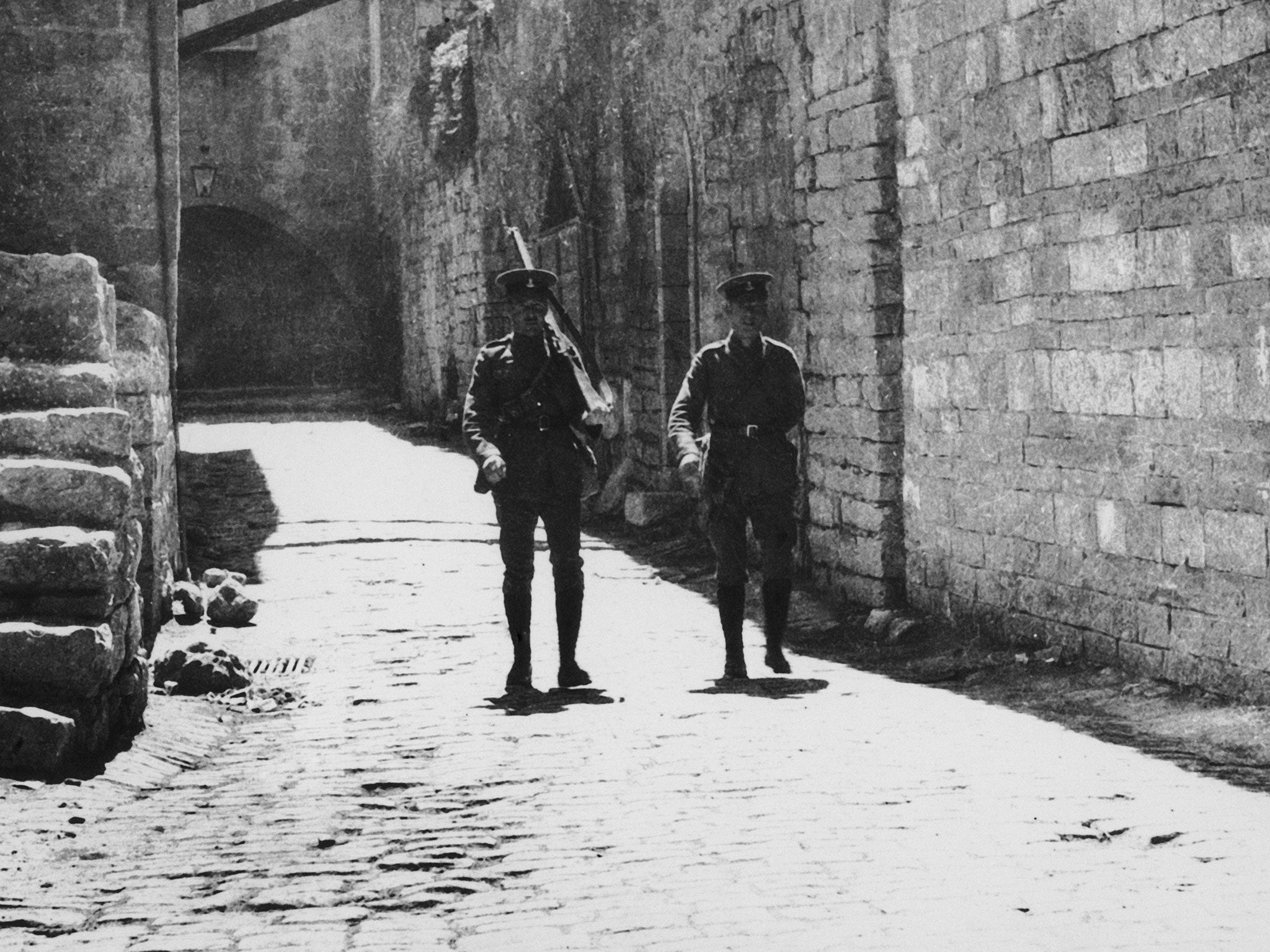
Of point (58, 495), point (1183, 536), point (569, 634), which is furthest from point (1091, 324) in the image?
point (58, 495)

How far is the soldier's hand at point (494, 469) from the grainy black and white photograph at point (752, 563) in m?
0.02

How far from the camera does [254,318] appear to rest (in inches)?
1085

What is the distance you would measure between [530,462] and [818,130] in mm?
3423

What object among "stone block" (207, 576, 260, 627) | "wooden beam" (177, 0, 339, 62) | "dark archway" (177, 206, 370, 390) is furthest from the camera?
"dark archway" (177, 206, 370, 390)

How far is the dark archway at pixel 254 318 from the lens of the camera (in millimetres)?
27281

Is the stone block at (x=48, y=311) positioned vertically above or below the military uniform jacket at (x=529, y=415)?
above

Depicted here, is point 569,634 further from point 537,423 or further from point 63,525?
point 63,525

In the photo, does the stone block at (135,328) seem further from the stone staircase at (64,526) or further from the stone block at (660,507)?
the stone block at (660,507)

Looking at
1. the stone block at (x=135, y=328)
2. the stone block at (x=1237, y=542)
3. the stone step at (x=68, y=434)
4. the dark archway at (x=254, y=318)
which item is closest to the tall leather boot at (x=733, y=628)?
the stone block at (x=1237, y=542)

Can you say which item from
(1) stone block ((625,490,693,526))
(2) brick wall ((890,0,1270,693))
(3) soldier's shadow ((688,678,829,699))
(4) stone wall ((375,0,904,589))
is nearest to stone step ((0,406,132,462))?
(3) soldier's shadow ((688,678,829,699))

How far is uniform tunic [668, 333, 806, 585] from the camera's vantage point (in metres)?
7.06

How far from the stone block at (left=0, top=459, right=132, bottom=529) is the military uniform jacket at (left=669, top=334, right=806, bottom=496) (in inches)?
90.5

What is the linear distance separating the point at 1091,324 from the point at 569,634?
7.99ft

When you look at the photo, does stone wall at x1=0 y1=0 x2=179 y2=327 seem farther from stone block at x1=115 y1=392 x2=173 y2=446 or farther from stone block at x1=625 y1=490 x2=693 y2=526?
stone block at x1=625 y1=490 x2=693 y2=526
